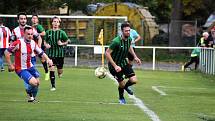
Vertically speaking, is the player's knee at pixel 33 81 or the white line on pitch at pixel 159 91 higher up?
the player's knee at pixel 33 81

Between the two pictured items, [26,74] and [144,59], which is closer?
[26,74]

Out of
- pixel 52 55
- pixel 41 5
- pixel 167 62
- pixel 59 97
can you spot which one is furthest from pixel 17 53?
pixel 41 5

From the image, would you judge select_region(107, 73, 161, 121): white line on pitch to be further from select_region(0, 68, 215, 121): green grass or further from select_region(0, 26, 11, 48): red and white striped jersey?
select_region(0, 26, 11, 48): red and white striped jersey

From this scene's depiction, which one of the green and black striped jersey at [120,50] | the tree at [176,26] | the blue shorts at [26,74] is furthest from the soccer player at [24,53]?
the tree at [176,26]

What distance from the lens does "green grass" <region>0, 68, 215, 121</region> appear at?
43.4 ft

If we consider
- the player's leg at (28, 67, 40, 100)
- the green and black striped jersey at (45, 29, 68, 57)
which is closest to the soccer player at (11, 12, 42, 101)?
the player's leg at (28, 67, 40, 100)

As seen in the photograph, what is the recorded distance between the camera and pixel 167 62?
37.3 meters

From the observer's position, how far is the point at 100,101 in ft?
53.6

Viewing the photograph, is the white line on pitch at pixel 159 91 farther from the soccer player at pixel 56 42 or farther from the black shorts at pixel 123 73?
the soccer player at pixel 56 42

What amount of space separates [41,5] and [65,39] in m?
21.8

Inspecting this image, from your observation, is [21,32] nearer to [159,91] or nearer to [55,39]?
[55,39]

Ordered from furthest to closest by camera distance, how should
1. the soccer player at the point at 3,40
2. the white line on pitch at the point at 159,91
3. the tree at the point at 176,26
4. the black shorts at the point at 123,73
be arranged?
the tree at the point at 176,26 → the soccer player at the point at 3,40 → the white line on pitch at the point at 159,91 → the black shorts at the point at 123,73

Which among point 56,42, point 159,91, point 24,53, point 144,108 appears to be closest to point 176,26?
point 159,91

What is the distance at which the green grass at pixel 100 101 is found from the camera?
13237 mm
